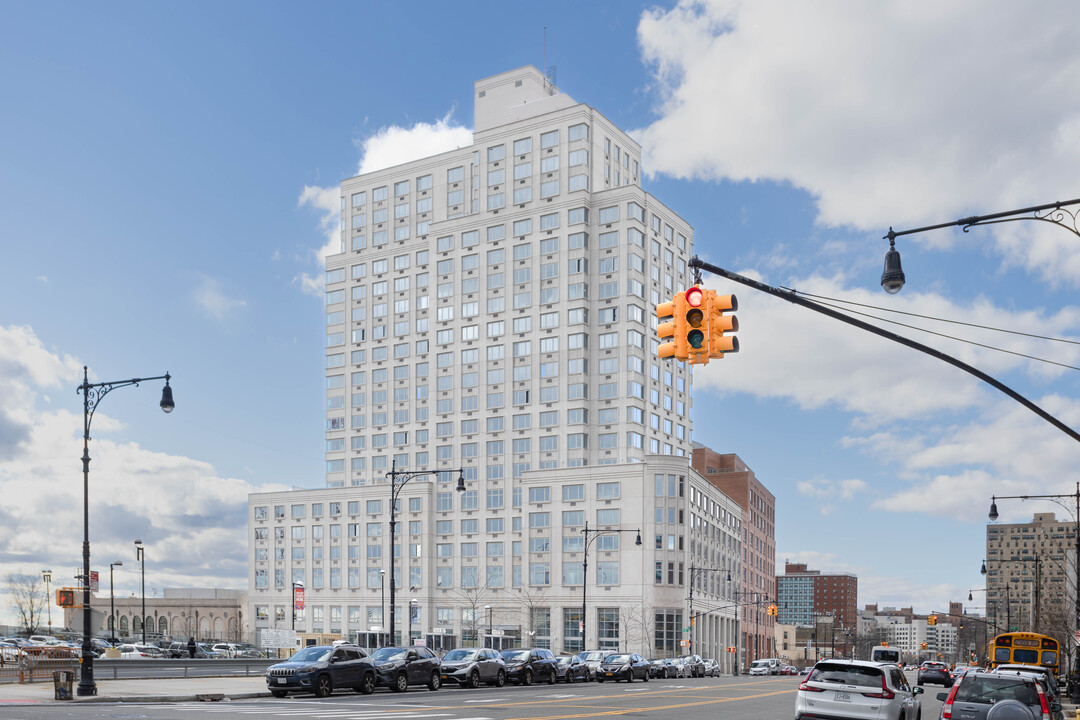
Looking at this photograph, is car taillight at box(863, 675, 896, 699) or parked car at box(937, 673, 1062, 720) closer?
parked car at box(937, 673, 1062, 720)

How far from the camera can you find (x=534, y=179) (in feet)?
404

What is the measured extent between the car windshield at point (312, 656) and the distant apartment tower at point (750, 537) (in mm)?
102103

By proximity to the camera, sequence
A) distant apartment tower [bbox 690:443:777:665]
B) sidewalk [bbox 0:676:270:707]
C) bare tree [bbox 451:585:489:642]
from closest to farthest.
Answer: sidewalk [bbox 0:676:270:707]
bare tree [bbox 451:585:489:642]
distant apartment tower [bbox 690:443:777:665]

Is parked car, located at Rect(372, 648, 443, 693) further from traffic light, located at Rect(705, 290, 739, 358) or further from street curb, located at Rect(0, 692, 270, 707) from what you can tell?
traffic light, located at Rect(705, 290, 739, 358)

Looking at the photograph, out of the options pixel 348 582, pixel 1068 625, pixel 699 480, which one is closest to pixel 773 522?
pixel 699 480

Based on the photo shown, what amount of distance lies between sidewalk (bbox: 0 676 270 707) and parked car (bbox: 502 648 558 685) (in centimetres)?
1070

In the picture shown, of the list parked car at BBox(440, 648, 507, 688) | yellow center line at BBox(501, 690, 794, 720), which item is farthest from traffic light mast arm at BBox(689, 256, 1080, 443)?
parked car at BBox(440, 648, 507, 688)

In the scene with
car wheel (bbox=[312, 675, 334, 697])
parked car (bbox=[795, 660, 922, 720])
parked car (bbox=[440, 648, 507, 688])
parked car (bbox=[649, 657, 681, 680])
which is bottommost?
parked car (bbox=[649, 657, 681, 680])

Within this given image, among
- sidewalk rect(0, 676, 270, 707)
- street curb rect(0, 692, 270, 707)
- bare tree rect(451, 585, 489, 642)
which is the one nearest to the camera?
street curb rect(0, 692, 270, 707)

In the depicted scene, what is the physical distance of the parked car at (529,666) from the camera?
148ft

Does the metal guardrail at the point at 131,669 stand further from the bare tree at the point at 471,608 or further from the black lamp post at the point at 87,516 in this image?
the bare tree at the point at 471,608

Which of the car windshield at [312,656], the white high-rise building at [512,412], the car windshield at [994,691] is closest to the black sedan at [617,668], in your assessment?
the car windshield at [312,656]

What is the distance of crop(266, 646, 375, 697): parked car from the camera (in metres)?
33.1

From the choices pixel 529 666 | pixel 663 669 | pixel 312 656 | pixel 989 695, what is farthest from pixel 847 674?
pixel 663 669
